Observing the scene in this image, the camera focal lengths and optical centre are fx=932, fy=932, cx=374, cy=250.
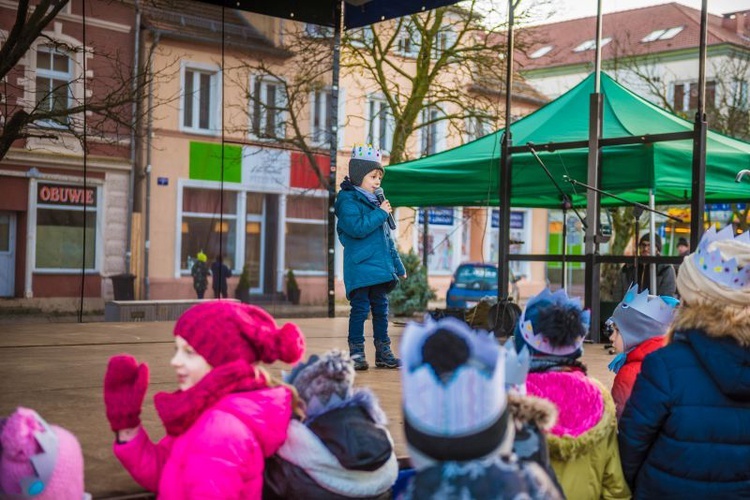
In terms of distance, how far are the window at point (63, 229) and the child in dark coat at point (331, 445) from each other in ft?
34.0

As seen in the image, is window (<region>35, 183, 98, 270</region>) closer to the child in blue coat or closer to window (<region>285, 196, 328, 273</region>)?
window (<region>285, 196, 328, 273</region>)

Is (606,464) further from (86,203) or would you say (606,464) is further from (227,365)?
(86,203)

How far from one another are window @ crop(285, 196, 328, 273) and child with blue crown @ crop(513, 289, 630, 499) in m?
16.8

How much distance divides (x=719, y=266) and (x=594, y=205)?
6.67m

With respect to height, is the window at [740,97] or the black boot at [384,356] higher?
the window at [740,97]

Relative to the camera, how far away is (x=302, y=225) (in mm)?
→ 22906

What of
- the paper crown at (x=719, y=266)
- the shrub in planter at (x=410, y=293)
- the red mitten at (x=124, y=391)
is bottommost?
the shrub in planter at (x=410, y=293)

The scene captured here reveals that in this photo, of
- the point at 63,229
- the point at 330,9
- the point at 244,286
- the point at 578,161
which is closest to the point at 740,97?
the point at 244,286

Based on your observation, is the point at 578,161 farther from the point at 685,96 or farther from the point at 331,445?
the point at 685,96

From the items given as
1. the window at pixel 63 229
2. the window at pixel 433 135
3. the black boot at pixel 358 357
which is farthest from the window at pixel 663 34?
the black boot at pixel 358 357

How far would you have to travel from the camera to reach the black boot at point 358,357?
688 centimetres

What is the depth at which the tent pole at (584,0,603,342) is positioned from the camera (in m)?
9.95

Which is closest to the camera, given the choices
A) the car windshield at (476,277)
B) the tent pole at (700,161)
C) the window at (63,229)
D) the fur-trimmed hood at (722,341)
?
the fur-trimmed hood at (722,341)

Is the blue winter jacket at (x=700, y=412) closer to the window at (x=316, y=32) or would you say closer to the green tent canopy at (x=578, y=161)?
the green tent canopy at (x=578, y=161)
